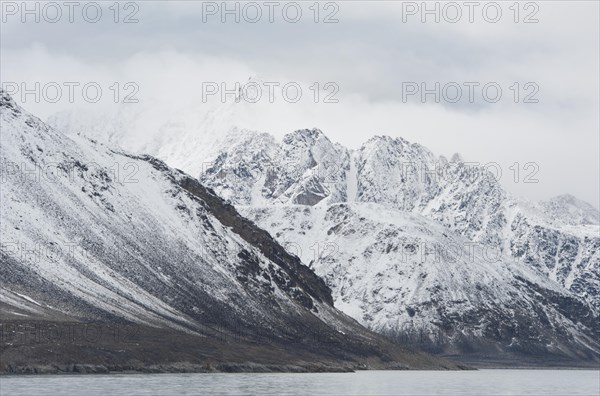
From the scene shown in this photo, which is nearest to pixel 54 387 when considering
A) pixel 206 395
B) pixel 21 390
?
pixel 21 390

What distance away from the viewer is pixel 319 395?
19838 centimetres

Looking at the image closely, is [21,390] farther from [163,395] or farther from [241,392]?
[241,392]

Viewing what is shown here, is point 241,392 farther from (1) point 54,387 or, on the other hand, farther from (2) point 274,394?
(1) point 54,387

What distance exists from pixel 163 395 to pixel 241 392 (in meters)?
17.8

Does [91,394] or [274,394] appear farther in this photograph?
[274,394]

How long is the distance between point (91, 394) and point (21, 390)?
37.1 feet

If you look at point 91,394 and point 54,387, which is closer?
point 91,394

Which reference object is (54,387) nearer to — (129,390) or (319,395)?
(129,390)

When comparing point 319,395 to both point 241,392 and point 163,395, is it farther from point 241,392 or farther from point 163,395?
point 163,395

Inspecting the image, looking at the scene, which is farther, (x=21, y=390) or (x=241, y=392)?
(x=241, y=392)

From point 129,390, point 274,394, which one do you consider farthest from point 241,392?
point 129,390

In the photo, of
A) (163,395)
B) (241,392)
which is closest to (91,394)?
(163,395)

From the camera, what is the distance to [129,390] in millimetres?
193375

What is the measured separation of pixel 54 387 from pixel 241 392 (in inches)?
1189
